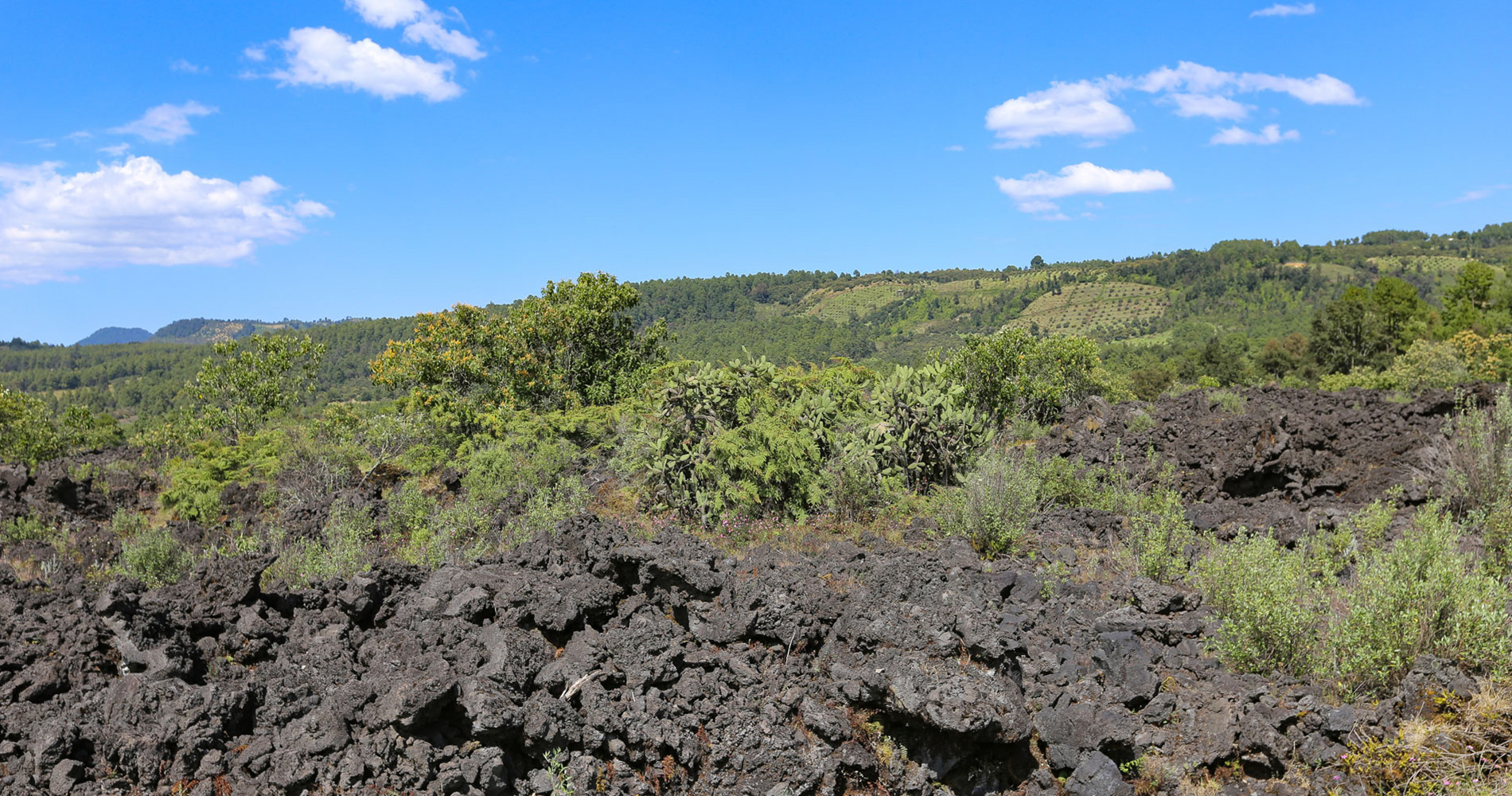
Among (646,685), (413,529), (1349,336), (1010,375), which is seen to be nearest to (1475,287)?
(1349,336)

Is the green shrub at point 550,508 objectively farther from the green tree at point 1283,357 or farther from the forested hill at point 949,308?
the forested hill at point 949,308

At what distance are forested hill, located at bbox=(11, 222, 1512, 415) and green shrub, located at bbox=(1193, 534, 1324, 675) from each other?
72.7m

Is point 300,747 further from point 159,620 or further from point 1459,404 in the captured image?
point 1459,404

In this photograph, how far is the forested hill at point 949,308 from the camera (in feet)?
326

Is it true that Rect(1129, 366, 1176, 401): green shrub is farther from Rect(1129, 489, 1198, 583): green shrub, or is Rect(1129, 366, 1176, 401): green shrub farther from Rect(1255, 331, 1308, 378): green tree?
Rect(1129, 489, 1198, 583): green shrub

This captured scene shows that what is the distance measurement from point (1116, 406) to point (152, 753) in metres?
14.9

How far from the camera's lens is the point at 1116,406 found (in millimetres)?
14867

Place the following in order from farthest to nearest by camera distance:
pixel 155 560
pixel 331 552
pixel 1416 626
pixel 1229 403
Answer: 1. pixel 1229 403
2. pixel 331 552
3. pixel 155 560
4. pixel 1416 626

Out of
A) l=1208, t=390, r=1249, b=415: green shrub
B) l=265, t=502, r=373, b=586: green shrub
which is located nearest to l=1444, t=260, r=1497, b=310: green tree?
l=1208, t=390, r=1249, b=415: green shrub

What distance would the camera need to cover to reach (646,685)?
480 centimetres

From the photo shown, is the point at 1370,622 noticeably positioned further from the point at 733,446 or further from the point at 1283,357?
the point at 1283,357

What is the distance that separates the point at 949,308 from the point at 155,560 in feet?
440

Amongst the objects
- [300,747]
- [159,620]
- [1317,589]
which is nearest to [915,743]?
[300,747]

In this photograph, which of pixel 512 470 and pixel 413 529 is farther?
pixel 512 470
